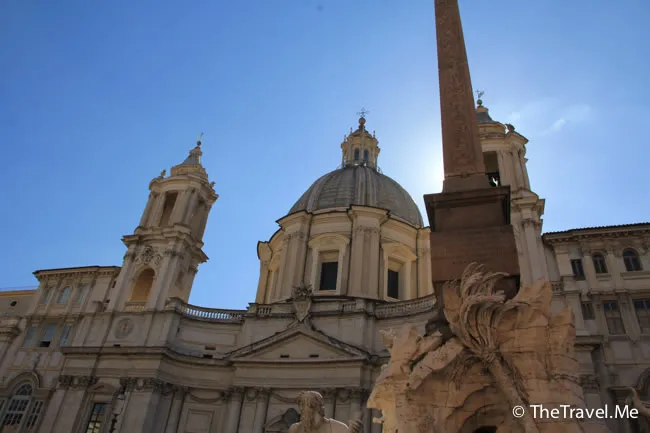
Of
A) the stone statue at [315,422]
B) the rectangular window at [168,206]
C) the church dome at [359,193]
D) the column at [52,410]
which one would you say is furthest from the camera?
the rectangular window at [168,206]

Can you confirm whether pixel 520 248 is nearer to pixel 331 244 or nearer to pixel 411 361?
pixel 331 244

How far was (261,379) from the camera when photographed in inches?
1000

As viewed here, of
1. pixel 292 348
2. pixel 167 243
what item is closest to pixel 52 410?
pixel 167 243

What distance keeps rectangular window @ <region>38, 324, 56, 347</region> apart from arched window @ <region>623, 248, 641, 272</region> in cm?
3138

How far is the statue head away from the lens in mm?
7012

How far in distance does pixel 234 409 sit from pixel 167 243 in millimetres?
11610

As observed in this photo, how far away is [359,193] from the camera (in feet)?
110

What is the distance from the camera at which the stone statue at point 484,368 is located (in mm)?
5859

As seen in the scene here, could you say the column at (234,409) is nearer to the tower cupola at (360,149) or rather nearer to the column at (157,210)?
the column at (157,210)

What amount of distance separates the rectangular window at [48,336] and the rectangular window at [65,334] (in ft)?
2.21

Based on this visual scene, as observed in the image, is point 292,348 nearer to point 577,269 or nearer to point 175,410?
point 175,410

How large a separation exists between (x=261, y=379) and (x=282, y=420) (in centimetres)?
242

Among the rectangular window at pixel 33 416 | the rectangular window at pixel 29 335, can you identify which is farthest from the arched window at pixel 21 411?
the rectangular window at pixel 29 335

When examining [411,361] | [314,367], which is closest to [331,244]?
[314,367]
